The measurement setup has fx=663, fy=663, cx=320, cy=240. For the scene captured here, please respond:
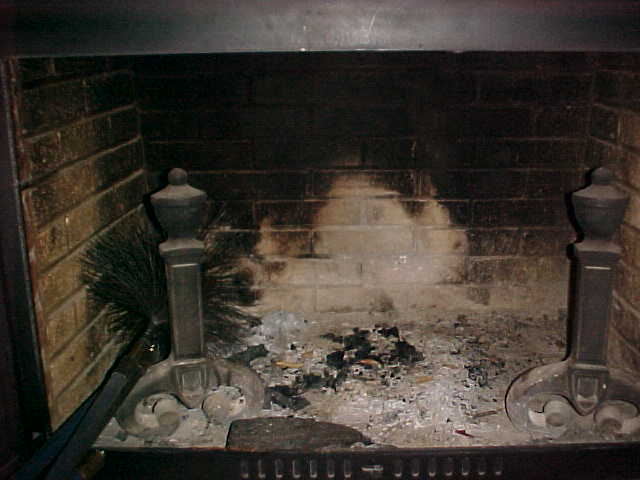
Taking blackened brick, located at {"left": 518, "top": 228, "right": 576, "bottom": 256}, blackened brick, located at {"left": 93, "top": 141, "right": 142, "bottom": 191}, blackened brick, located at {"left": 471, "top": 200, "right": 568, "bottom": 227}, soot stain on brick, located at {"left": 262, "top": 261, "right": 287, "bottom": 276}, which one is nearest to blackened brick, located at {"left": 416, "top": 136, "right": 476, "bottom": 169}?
blackened brick, located at {"left": 471, "top": 200, "right": 568, "bottom": 227}

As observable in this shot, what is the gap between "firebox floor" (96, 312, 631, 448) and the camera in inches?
53.1

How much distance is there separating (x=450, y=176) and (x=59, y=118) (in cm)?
99

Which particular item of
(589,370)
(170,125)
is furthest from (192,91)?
(589,370)

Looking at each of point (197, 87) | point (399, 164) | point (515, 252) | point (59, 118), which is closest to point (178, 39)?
point (59, 118)

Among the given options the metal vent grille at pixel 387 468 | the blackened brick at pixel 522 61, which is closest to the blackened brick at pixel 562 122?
the blackened brick at pixel 522 61

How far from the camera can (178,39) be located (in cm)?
96

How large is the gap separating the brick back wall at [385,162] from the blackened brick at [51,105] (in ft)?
1.16

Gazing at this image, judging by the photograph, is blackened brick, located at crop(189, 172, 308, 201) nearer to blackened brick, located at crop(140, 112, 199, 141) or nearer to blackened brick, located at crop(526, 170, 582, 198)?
blackened brick, located at crop(140, 112, 199, 141)

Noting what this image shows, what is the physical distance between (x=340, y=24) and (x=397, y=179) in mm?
861

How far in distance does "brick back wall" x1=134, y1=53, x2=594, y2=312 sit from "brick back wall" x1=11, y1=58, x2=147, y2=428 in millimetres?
199

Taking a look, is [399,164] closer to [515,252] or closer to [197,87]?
[515,252]

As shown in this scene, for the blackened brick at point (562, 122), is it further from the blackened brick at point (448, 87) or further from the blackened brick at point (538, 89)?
the blackened brick at point (448, 87)

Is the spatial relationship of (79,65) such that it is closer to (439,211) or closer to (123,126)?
(123,126)

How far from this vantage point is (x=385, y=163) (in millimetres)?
1774
